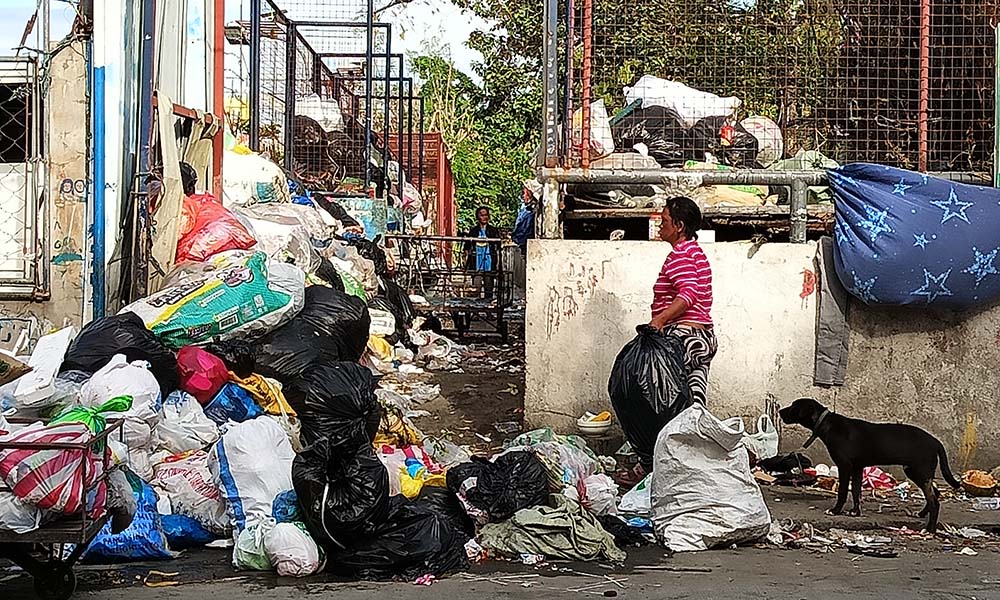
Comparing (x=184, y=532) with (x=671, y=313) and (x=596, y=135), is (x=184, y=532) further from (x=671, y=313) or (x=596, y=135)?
(x=596, y=135)

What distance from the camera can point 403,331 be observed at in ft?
39.2

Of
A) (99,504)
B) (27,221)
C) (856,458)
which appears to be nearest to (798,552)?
(856,458)

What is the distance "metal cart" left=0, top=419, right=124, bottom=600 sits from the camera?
13.3 feet

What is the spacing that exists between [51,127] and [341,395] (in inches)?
128

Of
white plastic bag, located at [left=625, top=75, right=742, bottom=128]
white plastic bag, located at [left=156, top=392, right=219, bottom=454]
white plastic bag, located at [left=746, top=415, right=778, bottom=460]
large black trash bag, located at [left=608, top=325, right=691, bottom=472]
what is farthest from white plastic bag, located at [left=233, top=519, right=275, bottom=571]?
white plastic bag, located at [left=625, top=75, right=742, bottom=128]

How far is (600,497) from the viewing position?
19.9 ft

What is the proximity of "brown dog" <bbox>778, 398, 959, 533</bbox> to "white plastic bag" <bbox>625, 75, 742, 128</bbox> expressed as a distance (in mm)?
2562

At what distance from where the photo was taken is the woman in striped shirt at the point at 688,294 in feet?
21.4

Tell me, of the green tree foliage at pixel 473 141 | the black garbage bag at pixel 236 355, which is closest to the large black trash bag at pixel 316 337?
the black garbage bag at pixel 236 355

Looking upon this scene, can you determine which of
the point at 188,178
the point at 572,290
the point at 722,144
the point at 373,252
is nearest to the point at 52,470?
the point at 572,290

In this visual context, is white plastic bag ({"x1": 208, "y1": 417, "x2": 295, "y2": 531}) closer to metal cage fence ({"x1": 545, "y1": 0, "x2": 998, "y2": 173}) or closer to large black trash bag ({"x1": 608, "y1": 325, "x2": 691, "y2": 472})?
large black trash bag ({"x1": 608, "y1": 325, "x2": 691, "y2": 472})

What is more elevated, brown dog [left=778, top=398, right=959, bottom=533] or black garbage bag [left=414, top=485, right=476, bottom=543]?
brown dog [left=778, top=398, right=959, bottom=533]

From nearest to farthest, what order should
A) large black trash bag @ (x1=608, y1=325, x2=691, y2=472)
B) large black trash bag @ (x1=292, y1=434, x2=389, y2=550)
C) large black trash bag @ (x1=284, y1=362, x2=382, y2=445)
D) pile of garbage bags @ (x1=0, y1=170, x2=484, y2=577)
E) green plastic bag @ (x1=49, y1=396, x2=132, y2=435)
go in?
green plastic bag @ (x1=49, y1=396, x2=132, y2=435) → pile of garbage bags @ (x1=0, y1=170, x2=484, y2=577) → large black trash bag @ (x1=292, y1=434, x2=389, y2=550) → large black trash bag @ (x1=284, y1=362, x2=382, y2=445) → large black trash bag @ (x1=608, y1=325, x2=691, y2=472)

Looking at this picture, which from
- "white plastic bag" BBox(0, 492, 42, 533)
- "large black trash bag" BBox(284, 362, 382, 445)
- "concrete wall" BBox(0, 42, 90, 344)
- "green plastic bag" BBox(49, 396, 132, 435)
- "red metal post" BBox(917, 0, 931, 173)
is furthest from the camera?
"red metal post" BBox(917, 0, 931, 173)
